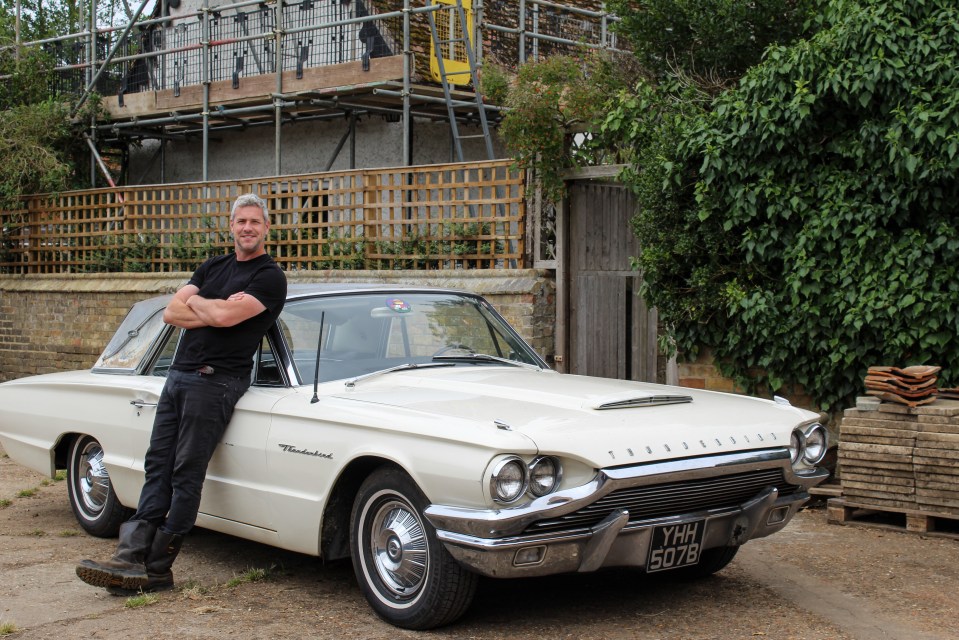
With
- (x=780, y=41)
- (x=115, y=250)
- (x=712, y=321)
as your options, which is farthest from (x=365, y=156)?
(x=712, y=321)

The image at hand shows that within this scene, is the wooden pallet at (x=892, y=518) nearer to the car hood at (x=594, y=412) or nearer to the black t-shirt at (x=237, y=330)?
the car hood at (x=594, y=412)

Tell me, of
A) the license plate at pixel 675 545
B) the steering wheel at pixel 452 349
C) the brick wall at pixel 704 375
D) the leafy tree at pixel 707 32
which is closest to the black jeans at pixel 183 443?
the steering wheel at pixel 452 349

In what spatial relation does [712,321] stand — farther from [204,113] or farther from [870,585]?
[204,113]

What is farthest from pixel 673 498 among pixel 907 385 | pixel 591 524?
pixel 907 385

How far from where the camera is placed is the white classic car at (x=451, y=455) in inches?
A: 176

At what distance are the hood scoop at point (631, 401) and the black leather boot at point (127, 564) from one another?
228cm

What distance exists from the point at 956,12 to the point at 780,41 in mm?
3259

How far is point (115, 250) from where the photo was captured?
1672cm

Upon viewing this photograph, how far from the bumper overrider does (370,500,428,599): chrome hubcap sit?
0.93ft

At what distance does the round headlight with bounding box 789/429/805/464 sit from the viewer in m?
5.28

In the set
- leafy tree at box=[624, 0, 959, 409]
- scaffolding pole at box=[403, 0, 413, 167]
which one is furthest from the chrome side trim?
scaffolding pole at box=[403, 0, 413, 167]

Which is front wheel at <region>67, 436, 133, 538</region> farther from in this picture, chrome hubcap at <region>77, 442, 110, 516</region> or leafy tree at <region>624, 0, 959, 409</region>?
leafy tree at <region>624, 0, 959, 409</region>

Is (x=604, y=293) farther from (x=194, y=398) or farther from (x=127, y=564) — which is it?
(x=127, y=564)

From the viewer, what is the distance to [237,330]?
18.4 ft
